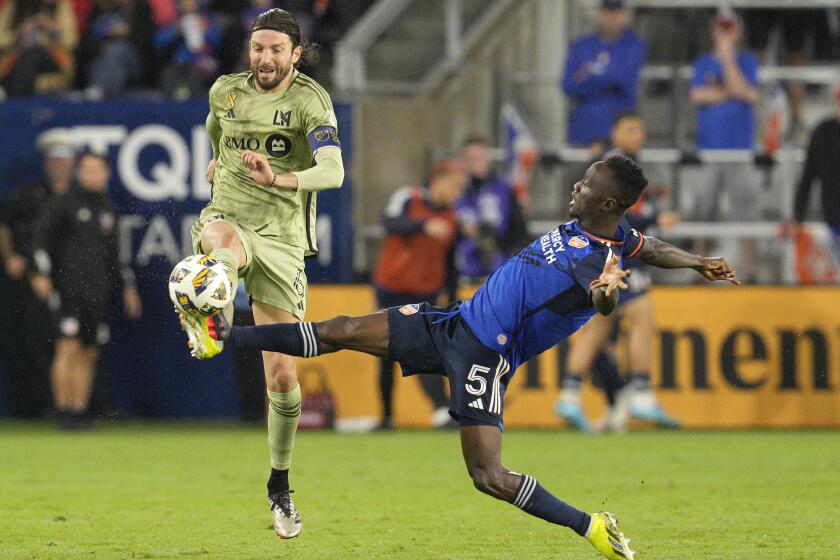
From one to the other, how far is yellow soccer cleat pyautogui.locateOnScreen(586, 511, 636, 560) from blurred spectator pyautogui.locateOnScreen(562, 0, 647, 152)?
8827 mm

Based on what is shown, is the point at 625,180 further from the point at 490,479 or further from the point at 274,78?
the point at 274,78

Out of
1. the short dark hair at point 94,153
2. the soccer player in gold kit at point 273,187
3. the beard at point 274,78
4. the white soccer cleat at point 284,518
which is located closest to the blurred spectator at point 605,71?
the short dark hair at point 94,153

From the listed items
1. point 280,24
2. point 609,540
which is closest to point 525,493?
point 609,540

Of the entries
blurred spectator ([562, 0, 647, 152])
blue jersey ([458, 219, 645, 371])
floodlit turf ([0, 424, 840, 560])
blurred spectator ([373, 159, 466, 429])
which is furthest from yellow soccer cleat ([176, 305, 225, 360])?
blurred spectator ([562, 0, 647, 152])

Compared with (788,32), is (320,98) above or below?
below

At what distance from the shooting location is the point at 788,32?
17547 mm

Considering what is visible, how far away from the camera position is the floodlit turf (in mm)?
7824

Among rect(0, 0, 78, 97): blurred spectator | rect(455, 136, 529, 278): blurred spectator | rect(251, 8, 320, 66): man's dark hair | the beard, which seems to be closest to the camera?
rect(251, 8, 320, 66): man's dark hair

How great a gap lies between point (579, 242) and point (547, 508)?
3.91ft

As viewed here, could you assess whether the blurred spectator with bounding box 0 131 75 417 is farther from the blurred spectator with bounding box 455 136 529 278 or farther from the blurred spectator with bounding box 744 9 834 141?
the blurred spectator with bounding box 744 9 834 141

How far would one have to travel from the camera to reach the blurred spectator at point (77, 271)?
14625 mm

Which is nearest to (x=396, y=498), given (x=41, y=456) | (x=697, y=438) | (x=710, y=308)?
(x=41, y=456)

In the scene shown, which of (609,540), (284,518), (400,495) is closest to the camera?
(609,540)

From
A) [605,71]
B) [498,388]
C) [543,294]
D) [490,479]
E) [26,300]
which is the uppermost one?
[605,71]
